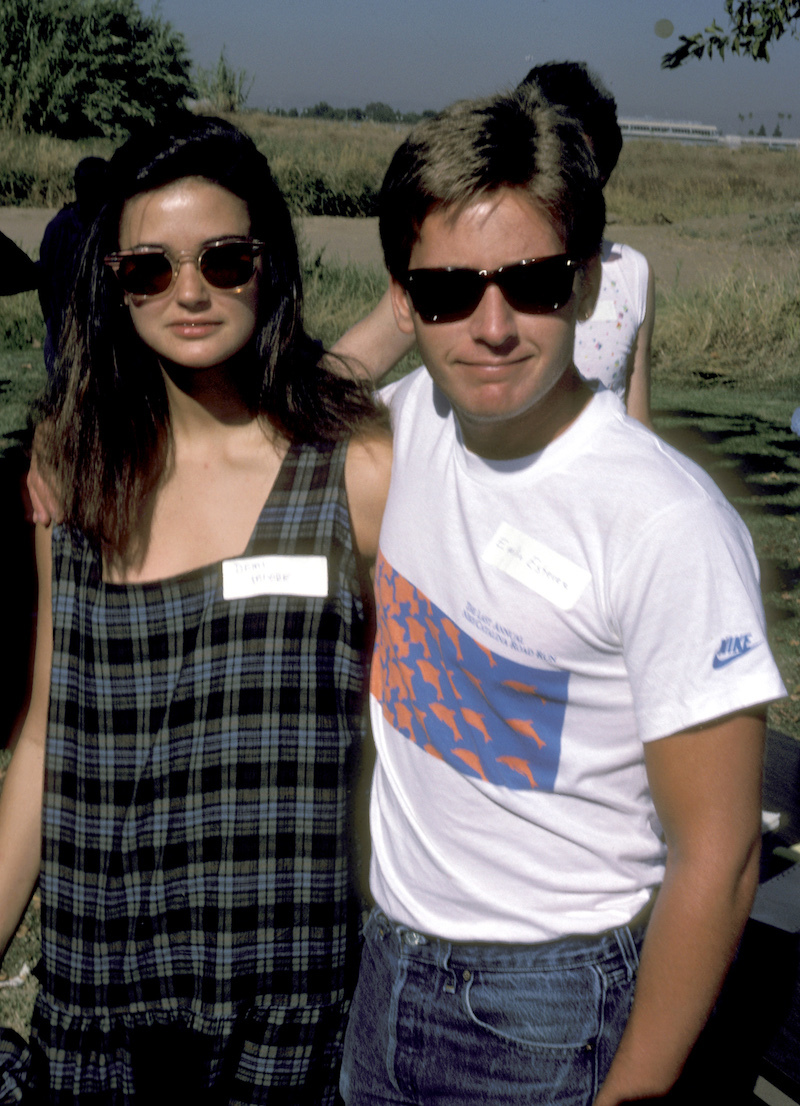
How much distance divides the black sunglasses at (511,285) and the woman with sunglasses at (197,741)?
40cm

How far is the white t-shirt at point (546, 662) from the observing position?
1071mm

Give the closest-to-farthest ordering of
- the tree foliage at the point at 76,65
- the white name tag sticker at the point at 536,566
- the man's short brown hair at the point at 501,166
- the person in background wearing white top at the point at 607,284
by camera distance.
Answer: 1. the white name tag sticker at the point at 536,566
2. the man's short brown hair at the point at 501,166
3. the person in background wearing white top at the point at 607,284
4. the tree foliage at the point at 76,65

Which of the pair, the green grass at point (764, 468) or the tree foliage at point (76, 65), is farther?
the tree foliage at point (76, 65)

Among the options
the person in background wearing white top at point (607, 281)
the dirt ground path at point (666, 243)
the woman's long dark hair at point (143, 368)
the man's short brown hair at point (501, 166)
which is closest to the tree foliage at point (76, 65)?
the dirt ground path at point (666, 243)

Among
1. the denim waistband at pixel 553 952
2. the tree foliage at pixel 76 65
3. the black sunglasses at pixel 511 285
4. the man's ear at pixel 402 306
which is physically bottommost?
the denim waistband at pixel 553 952

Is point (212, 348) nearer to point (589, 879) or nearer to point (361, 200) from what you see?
point (589, 879)

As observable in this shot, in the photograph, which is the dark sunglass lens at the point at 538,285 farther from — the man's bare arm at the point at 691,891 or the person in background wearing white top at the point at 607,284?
the person in background wearing white top at the point at 607,284

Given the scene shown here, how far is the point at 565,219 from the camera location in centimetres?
132

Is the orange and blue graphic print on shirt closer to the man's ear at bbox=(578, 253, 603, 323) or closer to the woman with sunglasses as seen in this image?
the woman with sunglasses

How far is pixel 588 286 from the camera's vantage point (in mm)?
1393

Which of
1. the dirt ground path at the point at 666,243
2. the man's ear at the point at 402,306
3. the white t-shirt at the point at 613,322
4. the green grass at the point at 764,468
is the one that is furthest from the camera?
the dirt ground path at the point at 666,243

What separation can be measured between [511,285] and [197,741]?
2.88 feet

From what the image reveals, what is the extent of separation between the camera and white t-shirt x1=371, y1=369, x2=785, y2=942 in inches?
42.2

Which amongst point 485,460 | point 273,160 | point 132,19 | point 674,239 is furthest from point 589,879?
point 132,19
